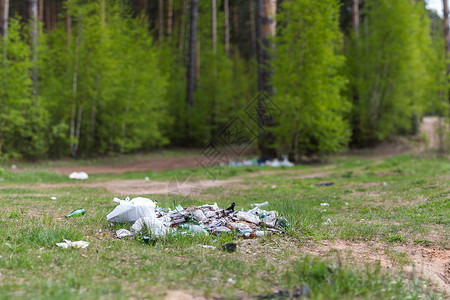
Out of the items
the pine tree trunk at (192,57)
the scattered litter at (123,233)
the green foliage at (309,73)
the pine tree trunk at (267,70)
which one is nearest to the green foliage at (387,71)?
the green foliage at (309,73)

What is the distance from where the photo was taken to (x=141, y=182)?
1017cm

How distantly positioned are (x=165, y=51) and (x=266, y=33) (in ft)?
30.2

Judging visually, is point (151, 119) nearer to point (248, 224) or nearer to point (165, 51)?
point (165, 51)

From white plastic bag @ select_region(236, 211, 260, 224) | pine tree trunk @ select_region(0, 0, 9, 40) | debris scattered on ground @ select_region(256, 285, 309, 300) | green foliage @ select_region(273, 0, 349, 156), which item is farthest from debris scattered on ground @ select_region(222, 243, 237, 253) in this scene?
pine tree trunk @ select_region(0, 0, 9, 40)

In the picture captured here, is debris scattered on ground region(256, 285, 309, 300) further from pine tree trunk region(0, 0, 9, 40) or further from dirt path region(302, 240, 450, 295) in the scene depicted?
pine tree trunk region(0, 0, 9, 40)

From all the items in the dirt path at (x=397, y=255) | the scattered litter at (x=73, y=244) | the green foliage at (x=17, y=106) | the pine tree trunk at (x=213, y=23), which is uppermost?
the pine tree trunk at (x=213, y=23)

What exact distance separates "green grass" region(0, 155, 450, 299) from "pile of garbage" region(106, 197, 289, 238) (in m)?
0.16

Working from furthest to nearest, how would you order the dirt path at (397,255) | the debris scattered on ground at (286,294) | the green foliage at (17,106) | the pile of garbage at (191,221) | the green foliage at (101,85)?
the green foliage at (101,85)
the green foliage at (17,106)
the pile of garbage at (191,221)
the dirt path at (397,255)
the debris scattered on ground at (286,294)

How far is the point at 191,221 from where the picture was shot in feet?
15.9

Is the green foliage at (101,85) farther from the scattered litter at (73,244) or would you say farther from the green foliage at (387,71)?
the scattered litter at (73,244)

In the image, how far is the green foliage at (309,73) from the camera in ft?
45.0

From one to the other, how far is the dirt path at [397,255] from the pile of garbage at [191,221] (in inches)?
26.3

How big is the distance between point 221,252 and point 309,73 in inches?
431

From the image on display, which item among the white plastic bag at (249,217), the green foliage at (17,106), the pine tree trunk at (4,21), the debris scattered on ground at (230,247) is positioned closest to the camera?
the debris scattered on ground at (230,247)
